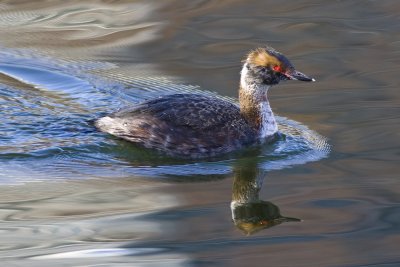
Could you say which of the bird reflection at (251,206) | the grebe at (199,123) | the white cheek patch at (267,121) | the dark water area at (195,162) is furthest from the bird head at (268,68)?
the bird reflection at (251,206)

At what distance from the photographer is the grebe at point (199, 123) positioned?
7.91 m

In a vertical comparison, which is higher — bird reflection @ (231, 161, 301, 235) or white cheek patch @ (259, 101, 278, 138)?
white cheek patch @ (259, 101, 278, 138)

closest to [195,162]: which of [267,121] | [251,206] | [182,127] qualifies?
[182,127]

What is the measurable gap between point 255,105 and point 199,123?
65 cm

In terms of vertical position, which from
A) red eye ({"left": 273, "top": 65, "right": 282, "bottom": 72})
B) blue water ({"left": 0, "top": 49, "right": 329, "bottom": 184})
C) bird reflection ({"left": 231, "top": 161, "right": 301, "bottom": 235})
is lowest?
bird reflection ({"left": 231, "top": 161, "right": 301, "bottom": 235})

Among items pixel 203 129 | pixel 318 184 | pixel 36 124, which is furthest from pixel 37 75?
pixel 318 184

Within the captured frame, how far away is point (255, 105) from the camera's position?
840 cm

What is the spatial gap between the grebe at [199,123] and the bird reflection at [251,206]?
494 mm

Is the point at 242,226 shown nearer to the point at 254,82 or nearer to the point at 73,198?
the point at 73,198

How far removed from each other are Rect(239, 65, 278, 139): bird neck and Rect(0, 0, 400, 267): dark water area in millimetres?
209

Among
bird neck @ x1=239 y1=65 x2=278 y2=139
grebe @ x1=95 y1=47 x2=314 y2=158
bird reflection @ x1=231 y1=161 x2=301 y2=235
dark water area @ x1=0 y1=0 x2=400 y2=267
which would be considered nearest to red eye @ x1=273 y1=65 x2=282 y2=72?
grebe @ x1=95 y1=47 x2=314 y2=158

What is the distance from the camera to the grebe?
26.0ft

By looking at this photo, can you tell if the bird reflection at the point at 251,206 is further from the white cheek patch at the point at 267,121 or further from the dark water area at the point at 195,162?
the white cheek patch at the point at 267,121

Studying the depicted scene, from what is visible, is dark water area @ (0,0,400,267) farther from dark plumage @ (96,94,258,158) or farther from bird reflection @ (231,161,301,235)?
dark plumage @ (96,94,258,158)
